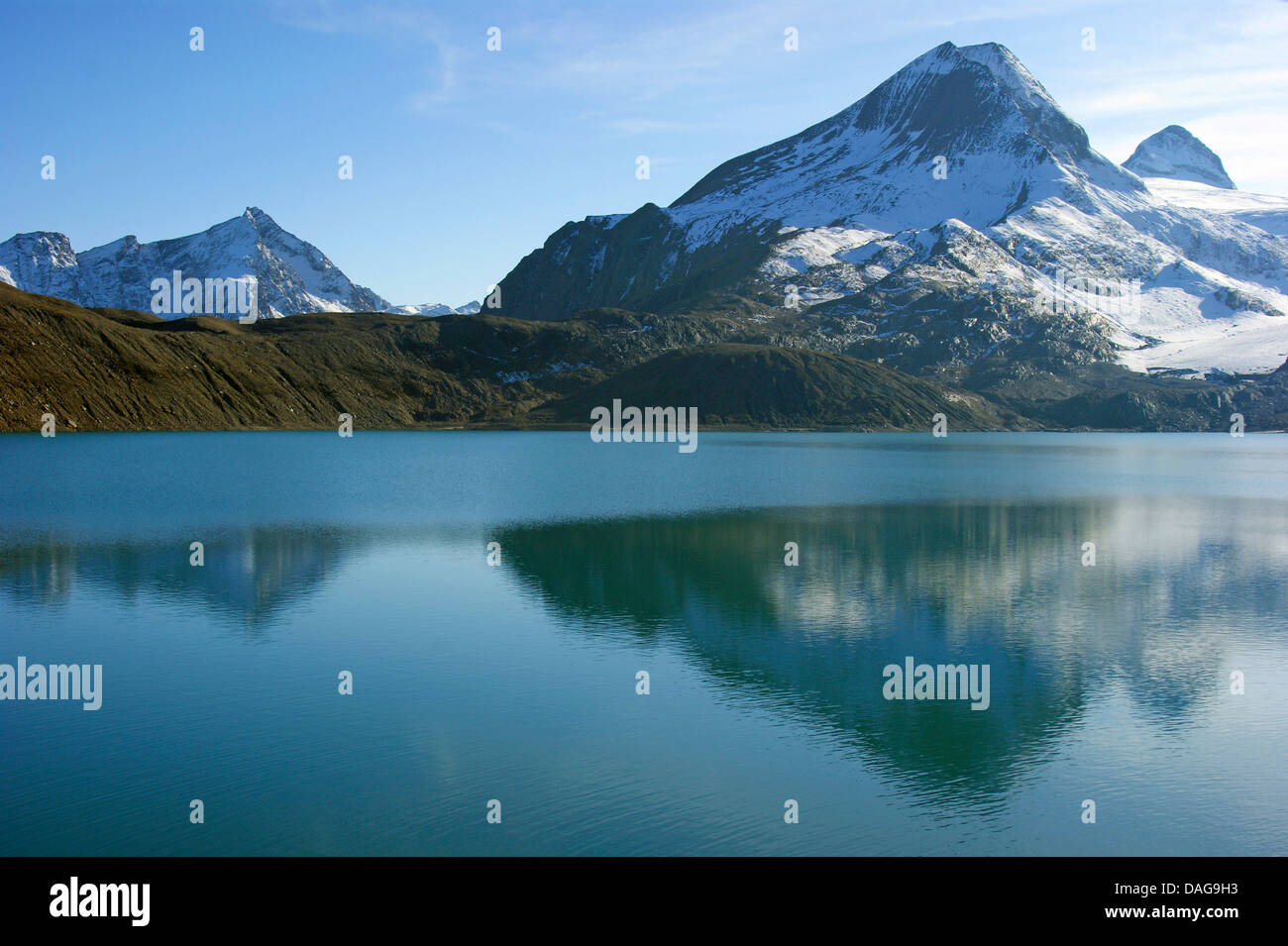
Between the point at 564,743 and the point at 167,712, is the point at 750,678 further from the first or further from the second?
the point at 167,712

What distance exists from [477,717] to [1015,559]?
4079 centimetres

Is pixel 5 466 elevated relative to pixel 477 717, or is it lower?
elevated

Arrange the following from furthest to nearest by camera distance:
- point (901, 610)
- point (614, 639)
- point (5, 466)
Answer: point (5, 466)
point (901, 610)
point (614, 639)

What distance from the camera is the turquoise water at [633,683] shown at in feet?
75.4

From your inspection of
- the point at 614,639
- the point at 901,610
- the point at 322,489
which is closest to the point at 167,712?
the point at 614,639

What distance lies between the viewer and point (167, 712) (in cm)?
2992

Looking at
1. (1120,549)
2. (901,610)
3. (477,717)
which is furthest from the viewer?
(1120,549)

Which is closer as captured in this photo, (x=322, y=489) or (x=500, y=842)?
(x=500, y=842)
